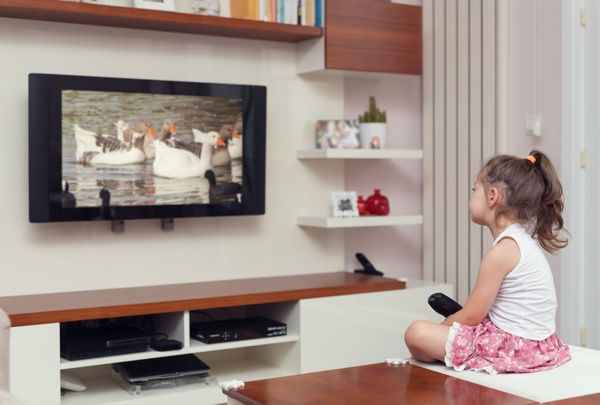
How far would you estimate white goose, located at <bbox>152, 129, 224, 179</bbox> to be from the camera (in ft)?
11.4

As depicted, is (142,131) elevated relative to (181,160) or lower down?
elevated

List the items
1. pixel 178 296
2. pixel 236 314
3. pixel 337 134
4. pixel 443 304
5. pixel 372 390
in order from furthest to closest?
pixel 337 134, pixel 236 314, pixel 178 296, pixel 443 304, pixel 372 390

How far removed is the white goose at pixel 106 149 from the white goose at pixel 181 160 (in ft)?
0.25

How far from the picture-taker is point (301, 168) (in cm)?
394

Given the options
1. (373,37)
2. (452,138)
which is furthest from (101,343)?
(452,138)

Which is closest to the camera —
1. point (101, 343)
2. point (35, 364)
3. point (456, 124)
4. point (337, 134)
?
point (35, 364)

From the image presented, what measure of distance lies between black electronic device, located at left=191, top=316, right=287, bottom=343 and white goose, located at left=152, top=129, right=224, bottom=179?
2.12 ft

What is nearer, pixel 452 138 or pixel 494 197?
pixel 494 197

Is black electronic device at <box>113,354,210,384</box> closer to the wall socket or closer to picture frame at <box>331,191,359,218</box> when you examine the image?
picture frame at <box>331,191,359,218</box>

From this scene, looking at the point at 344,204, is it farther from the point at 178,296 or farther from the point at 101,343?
the point at 101,343

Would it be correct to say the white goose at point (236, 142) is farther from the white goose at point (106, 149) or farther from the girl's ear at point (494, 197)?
the girl's ear at point (494, 197)

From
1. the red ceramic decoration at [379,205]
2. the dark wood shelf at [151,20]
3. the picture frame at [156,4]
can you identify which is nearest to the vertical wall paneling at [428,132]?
the red ceramic decoration at [379,205]

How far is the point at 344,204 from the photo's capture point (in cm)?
391

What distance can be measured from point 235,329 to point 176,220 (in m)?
0.59
